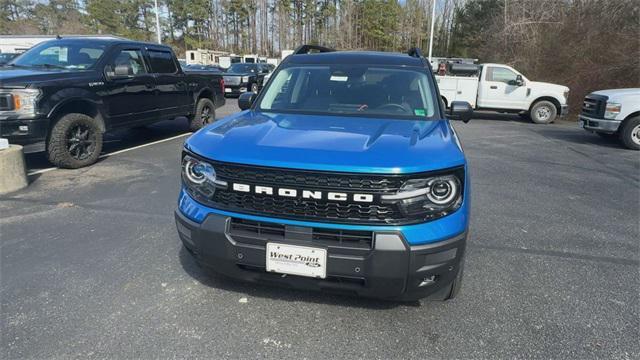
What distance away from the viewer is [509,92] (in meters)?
13.8

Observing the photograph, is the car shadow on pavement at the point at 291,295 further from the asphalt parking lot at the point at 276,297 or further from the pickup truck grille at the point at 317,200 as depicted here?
the pickup truck grille at the point at 317,200

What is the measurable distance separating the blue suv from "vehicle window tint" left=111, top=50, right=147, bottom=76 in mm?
4774

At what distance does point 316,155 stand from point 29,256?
283 cm

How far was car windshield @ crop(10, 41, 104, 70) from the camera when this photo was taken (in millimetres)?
6324

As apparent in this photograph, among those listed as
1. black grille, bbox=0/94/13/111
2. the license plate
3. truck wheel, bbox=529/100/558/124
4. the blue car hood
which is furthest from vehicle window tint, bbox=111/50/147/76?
truck wheel, bbox=529/100/558/124

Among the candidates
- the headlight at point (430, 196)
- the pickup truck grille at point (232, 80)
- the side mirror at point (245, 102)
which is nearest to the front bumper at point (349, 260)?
the headlight at point (430, 196)

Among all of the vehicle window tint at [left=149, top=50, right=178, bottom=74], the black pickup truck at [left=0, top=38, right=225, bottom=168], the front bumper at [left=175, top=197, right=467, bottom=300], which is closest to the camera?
the front bumper at [left=175, top=197, right=467, bottom=300]

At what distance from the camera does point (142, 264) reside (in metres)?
3.30

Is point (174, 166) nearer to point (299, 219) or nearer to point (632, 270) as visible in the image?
point (299, 219)

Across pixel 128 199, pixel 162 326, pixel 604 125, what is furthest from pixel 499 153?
pixel 162 326

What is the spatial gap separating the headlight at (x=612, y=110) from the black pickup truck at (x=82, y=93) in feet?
31.4

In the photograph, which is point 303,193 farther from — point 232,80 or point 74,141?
point 232,80

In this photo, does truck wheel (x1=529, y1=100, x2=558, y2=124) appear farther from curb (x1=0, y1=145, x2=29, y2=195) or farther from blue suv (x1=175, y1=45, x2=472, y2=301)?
curb (x1=0, y1=145, x2=29, y2=195)

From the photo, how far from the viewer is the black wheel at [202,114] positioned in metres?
9.34
